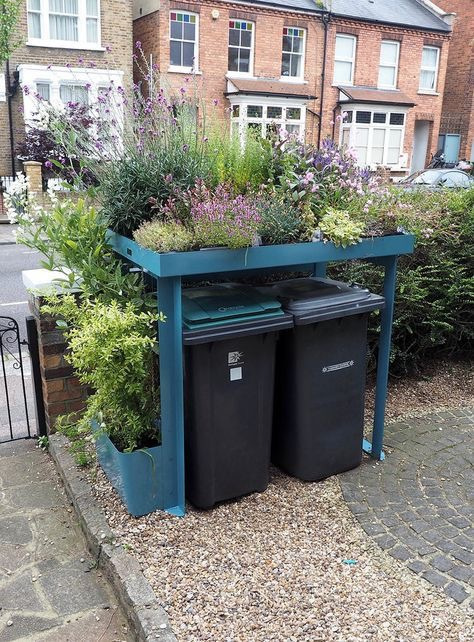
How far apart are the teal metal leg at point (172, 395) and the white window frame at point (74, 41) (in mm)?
19610

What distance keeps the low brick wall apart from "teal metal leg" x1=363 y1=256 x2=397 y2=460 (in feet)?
6.53

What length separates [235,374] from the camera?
3.22m

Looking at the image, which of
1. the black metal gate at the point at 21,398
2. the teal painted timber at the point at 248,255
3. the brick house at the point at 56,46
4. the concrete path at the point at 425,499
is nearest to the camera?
the teal painted timber at the point at 248,255

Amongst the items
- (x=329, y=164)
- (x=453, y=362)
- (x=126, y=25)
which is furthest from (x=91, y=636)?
(x=126, y=25)

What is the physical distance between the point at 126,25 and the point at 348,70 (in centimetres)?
985

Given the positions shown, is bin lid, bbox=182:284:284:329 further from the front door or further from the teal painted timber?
the front door

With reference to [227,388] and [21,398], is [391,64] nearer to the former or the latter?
[21,398]

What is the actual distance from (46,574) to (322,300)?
81.0 inches

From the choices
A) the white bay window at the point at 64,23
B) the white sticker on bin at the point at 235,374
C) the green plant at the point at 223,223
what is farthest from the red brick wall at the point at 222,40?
the white sticker on bin at the point at 235,374

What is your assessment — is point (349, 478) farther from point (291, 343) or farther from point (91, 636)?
point (91, 636)

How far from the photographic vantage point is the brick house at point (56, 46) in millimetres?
19453

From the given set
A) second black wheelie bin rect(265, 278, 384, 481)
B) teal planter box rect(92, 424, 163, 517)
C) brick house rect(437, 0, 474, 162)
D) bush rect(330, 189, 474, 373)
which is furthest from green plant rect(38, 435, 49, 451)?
brick house rect(437, 0, 474, 162)

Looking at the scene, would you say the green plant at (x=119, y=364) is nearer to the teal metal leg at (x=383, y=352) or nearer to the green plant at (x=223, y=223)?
the green plant at (x=223, y=223)

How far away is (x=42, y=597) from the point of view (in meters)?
2.86
